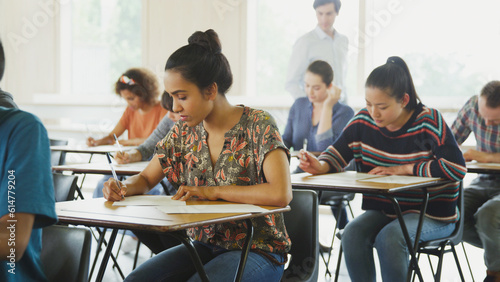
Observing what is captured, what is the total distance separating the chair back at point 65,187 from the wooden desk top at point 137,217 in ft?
1.55

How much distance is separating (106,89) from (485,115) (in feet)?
15.3

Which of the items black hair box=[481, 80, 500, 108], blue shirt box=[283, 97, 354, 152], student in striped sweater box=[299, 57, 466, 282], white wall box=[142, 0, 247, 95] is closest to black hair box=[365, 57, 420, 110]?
student in striped sweater box=[299, 57, 466, 282]

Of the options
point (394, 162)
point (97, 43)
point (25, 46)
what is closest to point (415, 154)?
point (394, 162)

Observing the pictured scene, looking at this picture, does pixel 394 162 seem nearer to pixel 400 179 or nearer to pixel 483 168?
pixel 400 179

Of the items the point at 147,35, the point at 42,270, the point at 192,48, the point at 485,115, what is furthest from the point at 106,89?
the point at 42,270

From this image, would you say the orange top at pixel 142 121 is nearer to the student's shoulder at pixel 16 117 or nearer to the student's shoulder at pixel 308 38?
the student's shoulder at pixel 308 38

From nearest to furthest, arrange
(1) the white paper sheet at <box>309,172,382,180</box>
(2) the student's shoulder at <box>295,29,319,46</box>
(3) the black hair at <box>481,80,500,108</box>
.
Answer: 1. (1) the white paper sheet at <box>309,172,382,180</box>
2. (3) the black hair at <box>481,80,500,108</box>
3. (2) the student's shoulder at <box>295,29,319,46</box>

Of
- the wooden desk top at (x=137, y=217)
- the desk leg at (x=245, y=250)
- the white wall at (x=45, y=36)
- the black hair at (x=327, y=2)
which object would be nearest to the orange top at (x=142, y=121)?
the black hair at (x=327, y=2)

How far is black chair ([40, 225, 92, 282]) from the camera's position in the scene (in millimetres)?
1287

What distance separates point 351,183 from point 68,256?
1140 millimetres

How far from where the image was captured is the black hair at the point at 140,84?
4070 mm

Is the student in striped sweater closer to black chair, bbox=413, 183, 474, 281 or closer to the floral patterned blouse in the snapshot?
black chair, bbox=413, 183, 474, 281

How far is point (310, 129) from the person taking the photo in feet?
12.9

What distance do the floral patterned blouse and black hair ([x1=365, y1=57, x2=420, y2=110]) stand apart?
2.77 ft
